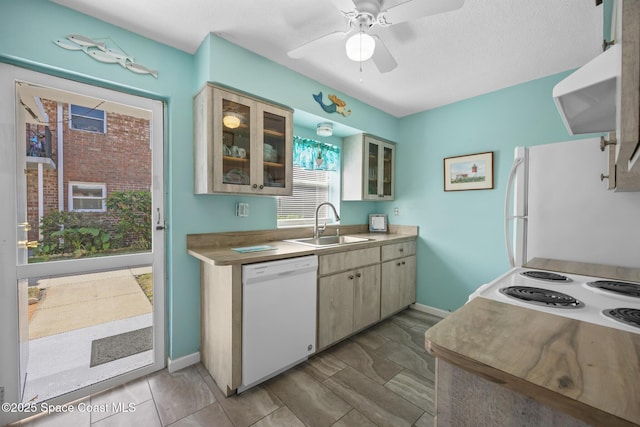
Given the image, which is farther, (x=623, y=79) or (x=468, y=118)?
(x=468, y=118)

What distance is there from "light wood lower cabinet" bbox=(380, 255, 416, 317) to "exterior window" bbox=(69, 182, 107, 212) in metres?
2.51

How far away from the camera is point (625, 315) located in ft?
2.61

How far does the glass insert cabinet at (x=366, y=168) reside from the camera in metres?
3.12

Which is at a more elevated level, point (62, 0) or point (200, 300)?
point (62, 0)

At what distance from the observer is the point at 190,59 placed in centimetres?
207

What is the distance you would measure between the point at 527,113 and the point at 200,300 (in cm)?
344

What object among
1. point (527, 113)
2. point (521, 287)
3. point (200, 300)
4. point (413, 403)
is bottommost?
point (413, 403)

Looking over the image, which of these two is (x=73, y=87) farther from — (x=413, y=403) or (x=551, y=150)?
(x=551, y=150)

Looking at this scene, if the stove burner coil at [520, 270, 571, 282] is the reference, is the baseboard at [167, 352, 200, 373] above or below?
below

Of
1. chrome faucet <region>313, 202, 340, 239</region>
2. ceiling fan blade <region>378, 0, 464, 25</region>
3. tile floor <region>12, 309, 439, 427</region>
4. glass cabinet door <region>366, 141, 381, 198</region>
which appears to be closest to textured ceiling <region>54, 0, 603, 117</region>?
ceiling fan blade <region>378, 0, 464, 25</region>

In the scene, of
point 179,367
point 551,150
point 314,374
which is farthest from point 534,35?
point 179,367

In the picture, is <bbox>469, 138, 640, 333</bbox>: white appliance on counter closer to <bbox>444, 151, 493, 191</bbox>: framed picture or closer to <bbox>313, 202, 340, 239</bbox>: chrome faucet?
<bbox>444, 151, 493, 191</bbox>: framed picture

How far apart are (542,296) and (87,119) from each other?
2.71 meters

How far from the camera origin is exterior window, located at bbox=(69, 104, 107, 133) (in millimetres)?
1715
